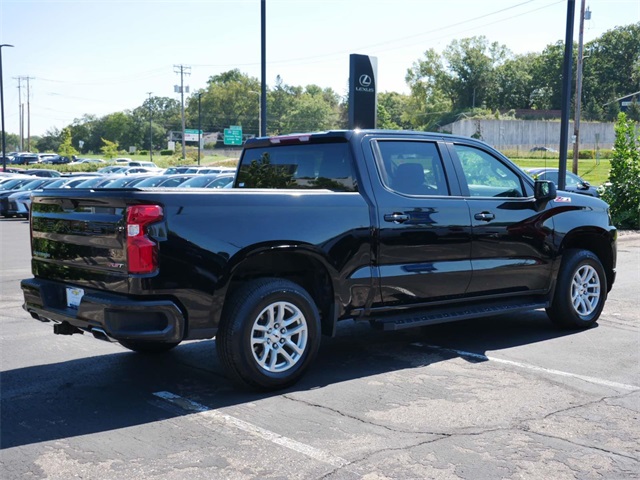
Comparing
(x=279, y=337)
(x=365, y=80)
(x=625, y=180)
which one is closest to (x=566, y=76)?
(x=365, y=80)

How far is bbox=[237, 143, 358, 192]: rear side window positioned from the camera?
6.33 metres

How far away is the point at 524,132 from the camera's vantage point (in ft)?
264

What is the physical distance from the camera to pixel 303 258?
5.91 m

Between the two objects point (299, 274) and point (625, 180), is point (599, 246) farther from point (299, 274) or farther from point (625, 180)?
point (625, 180)

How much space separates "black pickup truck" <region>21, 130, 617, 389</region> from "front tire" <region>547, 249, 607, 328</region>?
2 cm

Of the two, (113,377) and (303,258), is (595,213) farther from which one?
(113,377)

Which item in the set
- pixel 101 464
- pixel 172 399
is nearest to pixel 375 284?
pixel 172 399

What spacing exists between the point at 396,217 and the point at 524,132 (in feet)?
256

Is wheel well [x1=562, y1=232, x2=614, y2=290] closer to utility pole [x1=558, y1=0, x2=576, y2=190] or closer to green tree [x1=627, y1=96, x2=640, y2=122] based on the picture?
utility pole [x1=558, y1=0, x2=576, y2=190]

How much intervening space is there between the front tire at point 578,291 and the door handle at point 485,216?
1.25 m

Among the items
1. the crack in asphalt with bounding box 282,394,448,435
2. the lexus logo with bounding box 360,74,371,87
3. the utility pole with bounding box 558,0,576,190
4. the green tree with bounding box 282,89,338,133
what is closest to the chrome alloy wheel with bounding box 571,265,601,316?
the crack in asphalt with bounding box 282,394,448,435

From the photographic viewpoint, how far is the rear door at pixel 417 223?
619cm

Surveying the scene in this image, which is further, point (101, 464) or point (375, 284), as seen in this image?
point (375, 284)

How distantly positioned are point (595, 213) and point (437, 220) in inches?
93.0
